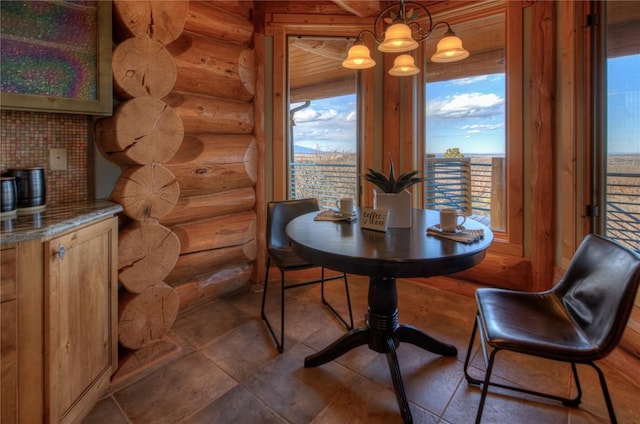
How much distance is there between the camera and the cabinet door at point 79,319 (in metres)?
1.30

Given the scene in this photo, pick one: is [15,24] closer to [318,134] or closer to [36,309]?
[36,309]

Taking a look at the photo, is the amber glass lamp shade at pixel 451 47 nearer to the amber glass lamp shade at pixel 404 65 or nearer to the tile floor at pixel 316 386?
the amber glass lamp shade at pixel 404 65

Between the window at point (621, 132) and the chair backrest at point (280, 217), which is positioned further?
the chair backrest at point (280, 217)

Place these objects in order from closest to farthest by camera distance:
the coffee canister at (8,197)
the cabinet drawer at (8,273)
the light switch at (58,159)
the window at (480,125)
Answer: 1. the cabinet drawer at (8,273)
2. the coffee canister at (8,197)
3. the light switch at (58,159)
4. the window at (480,125)

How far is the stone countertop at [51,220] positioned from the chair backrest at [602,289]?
6.97 ft

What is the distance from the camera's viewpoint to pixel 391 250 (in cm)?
142

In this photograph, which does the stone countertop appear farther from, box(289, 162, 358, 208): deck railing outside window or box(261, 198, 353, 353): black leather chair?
box(289, 162, 358, 208): deck railing outside window

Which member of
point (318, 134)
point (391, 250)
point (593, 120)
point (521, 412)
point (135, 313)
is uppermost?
point (318, 134)

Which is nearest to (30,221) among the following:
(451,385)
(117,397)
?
(117,397)

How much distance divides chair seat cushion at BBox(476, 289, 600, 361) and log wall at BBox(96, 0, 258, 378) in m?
1.87

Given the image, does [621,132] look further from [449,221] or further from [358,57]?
[358,57]

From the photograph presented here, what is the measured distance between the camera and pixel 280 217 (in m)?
2.58

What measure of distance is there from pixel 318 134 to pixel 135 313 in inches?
94.1

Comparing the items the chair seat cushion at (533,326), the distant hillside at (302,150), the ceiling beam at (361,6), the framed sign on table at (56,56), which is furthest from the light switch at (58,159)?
the ceiling beam at (361,6)
